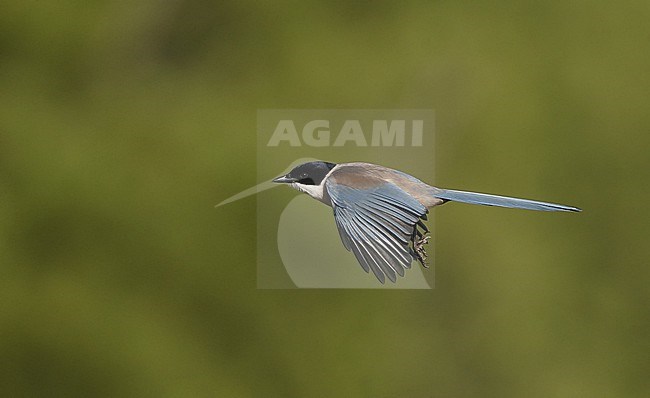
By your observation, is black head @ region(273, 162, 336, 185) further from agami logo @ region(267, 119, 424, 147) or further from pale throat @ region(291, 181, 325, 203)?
agami logo @ region(267, 119, 424, 147)

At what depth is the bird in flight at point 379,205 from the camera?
0.58 metres

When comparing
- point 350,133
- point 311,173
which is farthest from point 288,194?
point 311,173

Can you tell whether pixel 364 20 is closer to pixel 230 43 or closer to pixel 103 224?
pixel 230 43

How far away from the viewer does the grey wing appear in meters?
0.58

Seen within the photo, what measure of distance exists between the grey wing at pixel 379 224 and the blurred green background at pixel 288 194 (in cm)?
49

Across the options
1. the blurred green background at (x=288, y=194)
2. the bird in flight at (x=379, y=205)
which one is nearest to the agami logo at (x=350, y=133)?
the blurred green background at (x=288, y=194)

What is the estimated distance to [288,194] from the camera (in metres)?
1.13

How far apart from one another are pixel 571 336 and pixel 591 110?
1.01ft

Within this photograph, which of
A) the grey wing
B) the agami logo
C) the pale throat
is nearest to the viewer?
the grey wing

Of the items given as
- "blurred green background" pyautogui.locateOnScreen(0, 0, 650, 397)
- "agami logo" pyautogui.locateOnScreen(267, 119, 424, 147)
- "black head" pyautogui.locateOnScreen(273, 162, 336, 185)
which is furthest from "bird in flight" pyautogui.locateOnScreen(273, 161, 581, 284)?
"blurred green background" pyautogui.locateOnScreen(0, 0, 650, 397)

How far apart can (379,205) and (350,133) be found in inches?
17.4

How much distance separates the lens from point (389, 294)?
1.14 metres

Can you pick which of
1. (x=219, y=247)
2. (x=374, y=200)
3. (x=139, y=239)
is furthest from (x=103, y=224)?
(x=374, y=200)

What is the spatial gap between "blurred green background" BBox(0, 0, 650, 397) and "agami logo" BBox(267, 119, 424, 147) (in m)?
0.05
